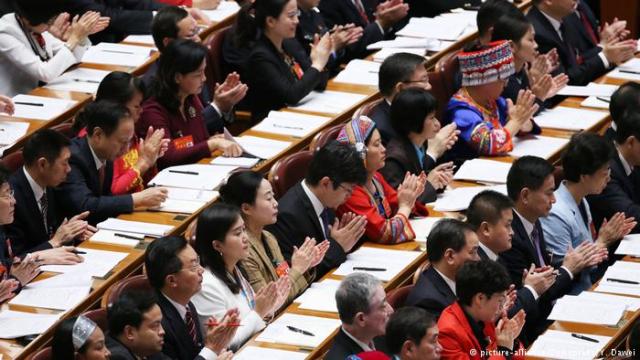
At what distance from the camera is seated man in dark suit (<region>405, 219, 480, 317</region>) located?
16.0 feet

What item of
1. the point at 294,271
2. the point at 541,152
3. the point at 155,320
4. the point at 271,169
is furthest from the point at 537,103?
the point at 155,320

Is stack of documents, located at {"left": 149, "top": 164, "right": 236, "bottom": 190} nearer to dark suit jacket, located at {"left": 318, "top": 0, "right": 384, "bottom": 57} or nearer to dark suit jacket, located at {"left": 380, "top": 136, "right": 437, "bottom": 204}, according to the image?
dark suit jacket, located at {"left": 380, "top": 136, "right": 437, "bottom": 204}

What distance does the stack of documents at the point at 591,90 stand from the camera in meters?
7.04

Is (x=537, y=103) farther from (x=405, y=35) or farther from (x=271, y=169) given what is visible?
(x=271, y=169)

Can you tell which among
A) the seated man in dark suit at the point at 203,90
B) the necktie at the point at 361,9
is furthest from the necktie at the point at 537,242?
the necktie at the point at 361,9

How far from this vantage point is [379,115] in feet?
19.6

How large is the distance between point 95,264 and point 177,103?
1160mm

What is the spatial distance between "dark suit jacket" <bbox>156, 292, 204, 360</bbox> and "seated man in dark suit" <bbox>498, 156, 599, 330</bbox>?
1407 mm

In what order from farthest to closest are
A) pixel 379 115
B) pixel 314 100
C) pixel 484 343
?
pixel 314 100, pixel 379 115, pixel 484 343

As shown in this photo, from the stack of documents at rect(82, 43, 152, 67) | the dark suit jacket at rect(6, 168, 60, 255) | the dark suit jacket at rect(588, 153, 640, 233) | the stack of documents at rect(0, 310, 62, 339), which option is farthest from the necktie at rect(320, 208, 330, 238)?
the stack of documents at rect(82, 43, 152, 67)

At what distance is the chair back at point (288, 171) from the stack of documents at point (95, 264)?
0.76 metres

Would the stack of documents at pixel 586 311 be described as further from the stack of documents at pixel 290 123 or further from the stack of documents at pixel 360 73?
the stack of documents at pixel 360 73

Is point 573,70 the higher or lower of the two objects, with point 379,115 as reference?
lower

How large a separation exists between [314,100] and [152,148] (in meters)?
1.14
